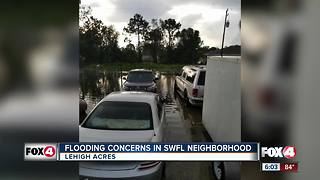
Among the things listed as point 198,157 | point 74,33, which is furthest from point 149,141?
point 74,33

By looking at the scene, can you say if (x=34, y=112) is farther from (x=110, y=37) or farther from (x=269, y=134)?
(x=269, y=134)

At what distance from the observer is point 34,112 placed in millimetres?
4371

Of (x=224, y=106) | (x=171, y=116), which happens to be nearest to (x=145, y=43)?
(x=224, y=106)

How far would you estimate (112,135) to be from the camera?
15.3ft

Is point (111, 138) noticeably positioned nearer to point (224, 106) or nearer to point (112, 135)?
point (112, 135)

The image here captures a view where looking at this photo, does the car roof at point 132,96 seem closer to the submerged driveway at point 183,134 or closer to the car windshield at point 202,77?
the submerged driveway at point 183,134

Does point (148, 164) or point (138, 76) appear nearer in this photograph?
point (148, 164)

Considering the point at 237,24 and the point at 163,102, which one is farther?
the point at 163,102

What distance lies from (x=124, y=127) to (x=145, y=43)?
40.3 inches

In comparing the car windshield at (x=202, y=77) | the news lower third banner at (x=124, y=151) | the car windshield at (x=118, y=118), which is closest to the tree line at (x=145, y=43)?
the car windshield at (x=118, y=118)

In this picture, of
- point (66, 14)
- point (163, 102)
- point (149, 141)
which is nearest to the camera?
point (66, 14)

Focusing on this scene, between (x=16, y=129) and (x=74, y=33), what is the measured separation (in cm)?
118

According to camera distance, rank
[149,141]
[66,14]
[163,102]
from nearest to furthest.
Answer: [66,14] → [149,141] → [163,102]

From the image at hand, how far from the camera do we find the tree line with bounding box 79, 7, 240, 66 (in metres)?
4.66
